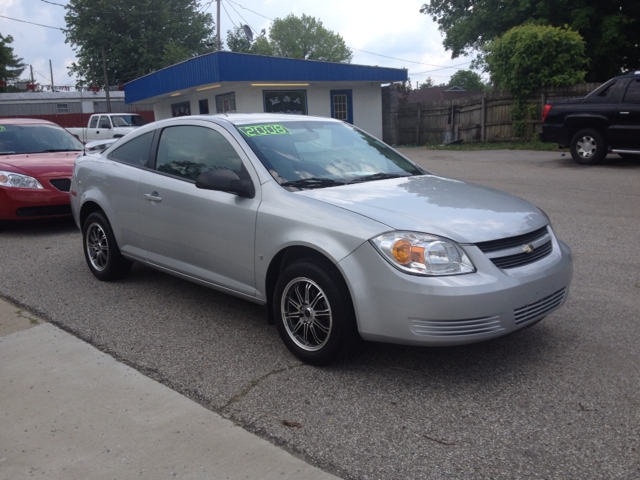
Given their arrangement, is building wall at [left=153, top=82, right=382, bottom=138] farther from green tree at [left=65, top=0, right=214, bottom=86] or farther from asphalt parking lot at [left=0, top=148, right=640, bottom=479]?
green tree at [left=65, top=0, right=214, bottom=86]

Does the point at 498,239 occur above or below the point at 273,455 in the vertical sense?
above

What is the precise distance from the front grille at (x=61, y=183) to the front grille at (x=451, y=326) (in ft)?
20.9

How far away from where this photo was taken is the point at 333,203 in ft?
12.1

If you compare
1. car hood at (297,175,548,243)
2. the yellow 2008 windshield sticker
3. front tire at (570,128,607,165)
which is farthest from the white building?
car hood at (297,175,548,243)

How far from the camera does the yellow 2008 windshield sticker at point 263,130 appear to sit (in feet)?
14.6

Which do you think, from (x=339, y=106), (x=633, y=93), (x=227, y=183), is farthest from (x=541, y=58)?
(x=227, y=183)

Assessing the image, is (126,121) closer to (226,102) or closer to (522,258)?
(226,102)

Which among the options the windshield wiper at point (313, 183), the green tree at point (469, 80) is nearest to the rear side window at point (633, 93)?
the windshield wiper at point (313, 183)

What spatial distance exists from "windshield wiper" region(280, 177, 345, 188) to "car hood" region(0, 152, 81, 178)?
5289 millimetres

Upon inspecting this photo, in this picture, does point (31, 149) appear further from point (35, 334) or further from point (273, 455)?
point (273, 455)

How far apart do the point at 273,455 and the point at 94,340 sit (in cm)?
204

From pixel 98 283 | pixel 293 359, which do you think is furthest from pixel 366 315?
pixel 98 283

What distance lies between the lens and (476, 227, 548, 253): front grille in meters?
3.37

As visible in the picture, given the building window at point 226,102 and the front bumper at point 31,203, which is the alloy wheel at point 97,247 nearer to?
the front bumper at point 31,203
